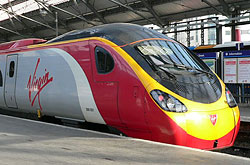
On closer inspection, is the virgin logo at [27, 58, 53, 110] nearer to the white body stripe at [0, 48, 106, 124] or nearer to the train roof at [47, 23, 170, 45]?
the white body stripe at [0, 48, 106, 124]

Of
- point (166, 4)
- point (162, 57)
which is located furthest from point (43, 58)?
point (166, 4)

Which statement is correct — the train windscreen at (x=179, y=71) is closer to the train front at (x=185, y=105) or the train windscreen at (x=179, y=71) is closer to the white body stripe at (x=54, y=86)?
the train front at (x=185, y=105)

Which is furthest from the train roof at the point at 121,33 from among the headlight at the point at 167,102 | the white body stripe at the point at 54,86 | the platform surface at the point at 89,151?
the platform surface at the point at 89,151

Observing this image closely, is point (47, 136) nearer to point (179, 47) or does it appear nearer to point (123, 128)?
point (123, 128)

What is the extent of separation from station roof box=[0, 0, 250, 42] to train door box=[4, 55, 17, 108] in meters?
A: 12.1

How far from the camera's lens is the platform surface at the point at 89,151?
362cm

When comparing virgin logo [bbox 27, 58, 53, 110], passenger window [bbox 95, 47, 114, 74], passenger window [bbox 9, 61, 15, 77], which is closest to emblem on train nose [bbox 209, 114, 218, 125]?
passenger window [bbox 95, 47, 114, 74]

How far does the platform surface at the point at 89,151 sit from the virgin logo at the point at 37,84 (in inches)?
75.0

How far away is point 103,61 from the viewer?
5.67 metres

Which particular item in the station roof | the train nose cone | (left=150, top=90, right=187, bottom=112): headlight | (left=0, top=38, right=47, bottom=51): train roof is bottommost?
the train nose cone

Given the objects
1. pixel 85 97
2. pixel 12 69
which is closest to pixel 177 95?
pixel 85 97

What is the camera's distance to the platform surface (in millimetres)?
3615

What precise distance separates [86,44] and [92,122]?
61.4 inches

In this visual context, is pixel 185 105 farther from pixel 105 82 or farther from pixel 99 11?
pixel 99 11
